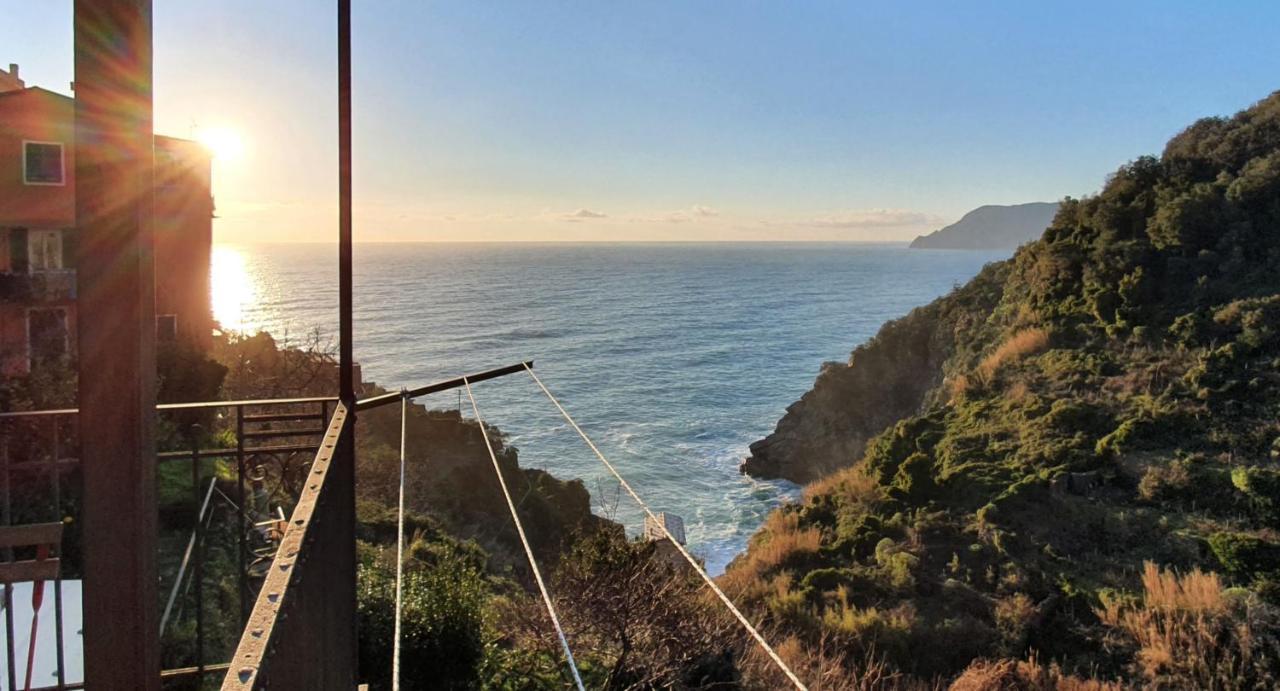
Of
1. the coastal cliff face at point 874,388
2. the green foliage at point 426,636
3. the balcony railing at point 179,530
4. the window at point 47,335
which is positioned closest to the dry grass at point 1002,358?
the coastal cliff face at point 874,388

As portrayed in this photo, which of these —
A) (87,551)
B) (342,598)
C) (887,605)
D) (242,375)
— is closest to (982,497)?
A: (887,605)

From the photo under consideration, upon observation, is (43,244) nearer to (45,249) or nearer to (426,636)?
(45,249)

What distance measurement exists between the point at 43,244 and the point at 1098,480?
1728 cm

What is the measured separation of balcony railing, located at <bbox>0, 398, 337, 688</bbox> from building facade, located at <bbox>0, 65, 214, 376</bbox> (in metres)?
2.73

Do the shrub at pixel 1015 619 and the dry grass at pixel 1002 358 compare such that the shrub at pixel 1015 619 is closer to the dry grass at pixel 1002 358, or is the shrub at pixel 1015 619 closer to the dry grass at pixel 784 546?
the dry grass at pixel 784 546

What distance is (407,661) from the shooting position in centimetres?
635

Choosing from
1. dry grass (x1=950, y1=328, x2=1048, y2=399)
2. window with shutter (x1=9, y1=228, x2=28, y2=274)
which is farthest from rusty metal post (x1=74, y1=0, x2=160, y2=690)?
dry grass (x1=950, y1=328, x2=1048, y2=399)

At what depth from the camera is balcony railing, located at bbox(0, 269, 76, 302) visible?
Result: 38.3ft

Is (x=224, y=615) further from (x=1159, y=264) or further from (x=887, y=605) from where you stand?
(x=1159, y=264)

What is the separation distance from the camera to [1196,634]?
7.42 meters

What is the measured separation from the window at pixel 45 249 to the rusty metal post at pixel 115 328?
47.1 ft

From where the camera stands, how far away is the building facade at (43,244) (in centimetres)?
1159

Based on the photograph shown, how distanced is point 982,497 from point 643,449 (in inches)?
718

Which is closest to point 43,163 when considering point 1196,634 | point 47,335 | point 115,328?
point 47,335
